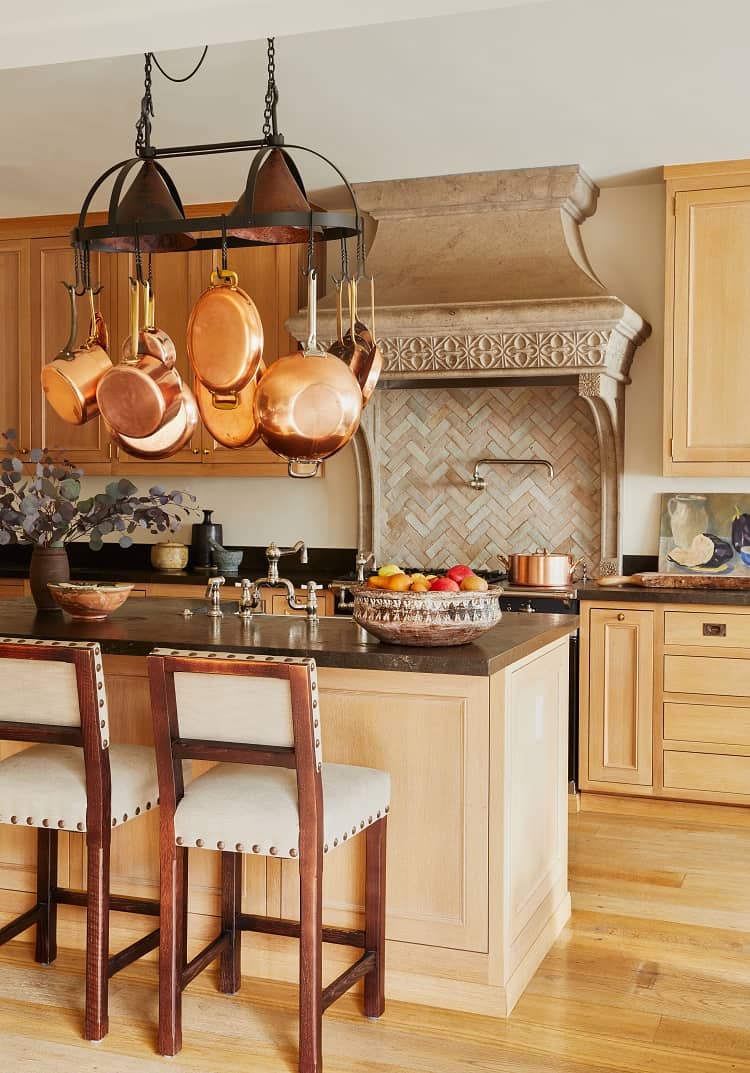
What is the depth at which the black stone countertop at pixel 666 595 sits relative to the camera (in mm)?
4582

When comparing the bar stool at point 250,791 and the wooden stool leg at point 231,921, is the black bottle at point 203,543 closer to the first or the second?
the wooden stool leg at point 231,921

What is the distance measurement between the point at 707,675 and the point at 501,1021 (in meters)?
2.11

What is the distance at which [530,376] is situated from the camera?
16.3 ft

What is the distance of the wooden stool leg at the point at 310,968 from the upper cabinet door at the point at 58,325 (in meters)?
3.66

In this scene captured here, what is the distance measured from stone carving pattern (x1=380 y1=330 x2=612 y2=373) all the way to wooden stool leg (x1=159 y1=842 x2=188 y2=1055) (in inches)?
109

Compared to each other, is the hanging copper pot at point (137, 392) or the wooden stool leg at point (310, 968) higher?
the hanging copper pot at point (137, 392)

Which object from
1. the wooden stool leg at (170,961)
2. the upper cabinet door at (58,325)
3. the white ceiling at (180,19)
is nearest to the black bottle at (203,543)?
the upper cabinet door at (58,325)

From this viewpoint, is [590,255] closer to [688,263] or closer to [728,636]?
[688,263]

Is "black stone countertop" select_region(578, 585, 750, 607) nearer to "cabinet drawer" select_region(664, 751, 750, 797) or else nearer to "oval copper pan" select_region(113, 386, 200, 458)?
"cabinet drawer" select_region(664, 751, 750, 797)

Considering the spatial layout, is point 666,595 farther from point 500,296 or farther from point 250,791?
point 250,791

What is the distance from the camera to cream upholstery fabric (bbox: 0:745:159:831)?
2812 mm

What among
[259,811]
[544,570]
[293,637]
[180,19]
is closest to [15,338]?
[544,570]

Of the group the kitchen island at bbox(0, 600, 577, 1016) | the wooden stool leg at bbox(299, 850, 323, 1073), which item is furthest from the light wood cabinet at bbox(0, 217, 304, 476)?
the wooden stool leg at bbox(299, 850, 323, 1073)

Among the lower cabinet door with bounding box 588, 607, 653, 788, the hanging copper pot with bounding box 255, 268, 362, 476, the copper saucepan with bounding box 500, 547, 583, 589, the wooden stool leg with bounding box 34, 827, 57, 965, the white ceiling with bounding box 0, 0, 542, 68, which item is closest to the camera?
the white ceiling with bounding box 0, 0, 542, 68
